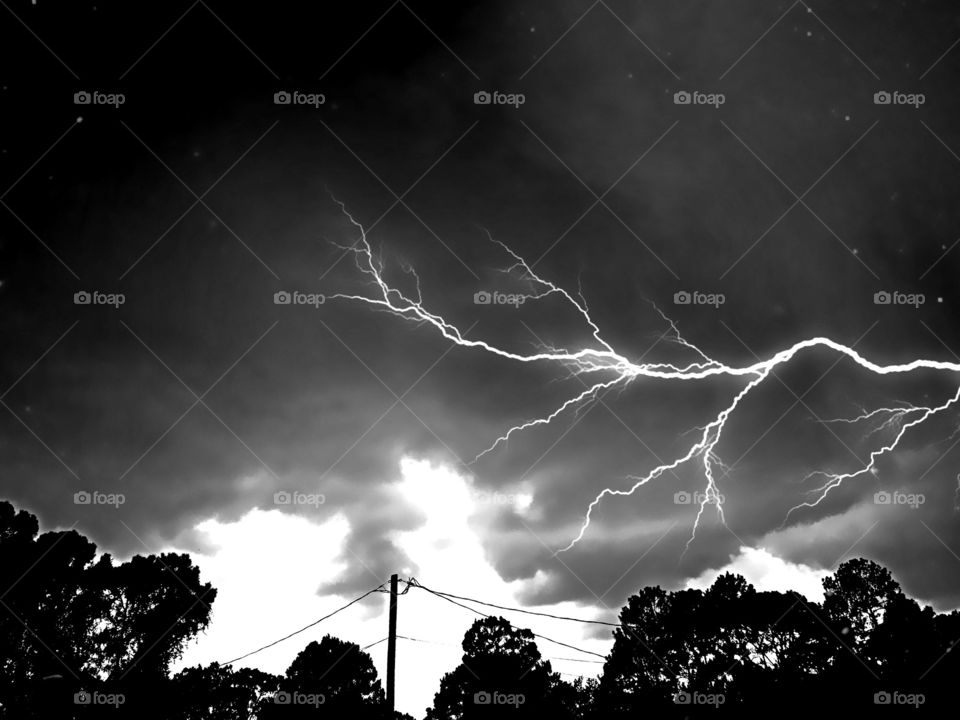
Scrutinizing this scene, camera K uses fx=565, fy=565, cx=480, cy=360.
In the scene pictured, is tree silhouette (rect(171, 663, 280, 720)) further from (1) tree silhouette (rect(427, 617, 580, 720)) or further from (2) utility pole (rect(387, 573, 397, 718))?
(2) utility pole (rect(387, 573, 397, 718))

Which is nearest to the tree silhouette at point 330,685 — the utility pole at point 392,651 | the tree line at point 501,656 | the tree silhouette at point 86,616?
the tree line at point 501,656

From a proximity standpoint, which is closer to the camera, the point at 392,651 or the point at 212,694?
the point at 392,651

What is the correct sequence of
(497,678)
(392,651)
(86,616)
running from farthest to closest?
1. (497,678)
2. (86,616)
3. (392,651)

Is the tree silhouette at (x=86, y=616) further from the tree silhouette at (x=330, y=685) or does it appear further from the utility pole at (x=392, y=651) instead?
the utility pole at (x=392, y=651)

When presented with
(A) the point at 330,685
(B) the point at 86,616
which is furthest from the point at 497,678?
(B) the point at 86,616

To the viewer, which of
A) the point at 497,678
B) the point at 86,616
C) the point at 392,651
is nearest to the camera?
the point at 392,651

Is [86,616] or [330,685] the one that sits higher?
[86,616]

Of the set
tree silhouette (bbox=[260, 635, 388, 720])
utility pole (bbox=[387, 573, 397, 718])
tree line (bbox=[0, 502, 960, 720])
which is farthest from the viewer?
tree silhouette (bbox=[260, 635, 388, 720])

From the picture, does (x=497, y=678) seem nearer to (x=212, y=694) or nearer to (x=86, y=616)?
(x=212, y=694)

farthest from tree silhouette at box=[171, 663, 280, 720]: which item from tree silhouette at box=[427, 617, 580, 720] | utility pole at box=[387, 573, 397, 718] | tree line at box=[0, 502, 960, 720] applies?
utility pole at box=[387, 573, 397, 718]
